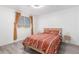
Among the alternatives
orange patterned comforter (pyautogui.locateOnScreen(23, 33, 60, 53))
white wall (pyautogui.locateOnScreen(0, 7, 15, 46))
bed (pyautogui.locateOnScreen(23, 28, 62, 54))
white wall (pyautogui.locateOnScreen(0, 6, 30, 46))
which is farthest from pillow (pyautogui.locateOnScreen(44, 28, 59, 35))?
white wall (pyautogui.locateOnScreen(0, 7, 15, 46))

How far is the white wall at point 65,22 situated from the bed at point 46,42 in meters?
0.19

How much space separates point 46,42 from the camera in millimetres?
1784

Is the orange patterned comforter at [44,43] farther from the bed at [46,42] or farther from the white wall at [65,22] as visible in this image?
the white wall at [65,22]

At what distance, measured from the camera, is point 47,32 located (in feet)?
7.68

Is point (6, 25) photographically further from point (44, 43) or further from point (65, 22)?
point (65, 22)

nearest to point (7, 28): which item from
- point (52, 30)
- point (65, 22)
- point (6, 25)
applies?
point (6, 25)

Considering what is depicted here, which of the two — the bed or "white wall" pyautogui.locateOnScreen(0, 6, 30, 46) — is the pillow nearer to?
the bed

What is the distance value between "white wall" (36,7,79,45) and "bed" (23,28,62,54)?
0.63ft

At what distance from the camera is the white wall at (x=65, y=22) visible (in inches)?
83.6

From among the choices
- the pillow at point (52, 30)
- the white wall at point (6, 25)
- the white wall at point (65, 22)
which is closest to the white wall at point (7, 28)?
the white wall at point (6, 25)

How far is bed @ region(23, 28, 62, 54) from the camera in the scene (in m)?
1.72

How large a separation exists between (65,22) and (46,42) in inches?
42.2
